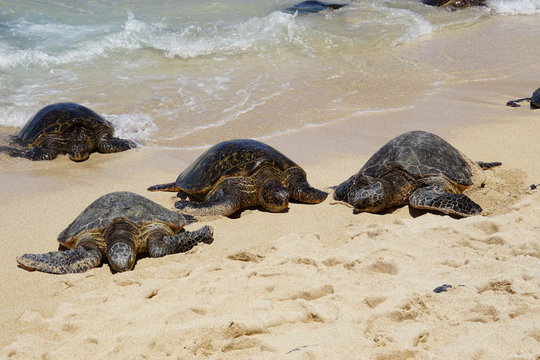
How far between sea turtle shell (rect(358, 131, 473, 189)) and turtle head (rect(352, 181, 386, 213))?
0.36 m

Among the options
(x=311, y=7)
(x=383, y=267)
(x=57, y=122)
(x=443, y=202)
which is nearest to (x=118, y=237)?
(x=383, y=267)

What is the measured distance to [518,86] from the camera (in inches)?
390

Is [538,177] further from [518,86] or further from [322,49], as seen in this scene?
[322,49]

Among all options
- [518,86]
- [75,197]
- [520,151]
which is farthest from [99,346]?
[518,86]

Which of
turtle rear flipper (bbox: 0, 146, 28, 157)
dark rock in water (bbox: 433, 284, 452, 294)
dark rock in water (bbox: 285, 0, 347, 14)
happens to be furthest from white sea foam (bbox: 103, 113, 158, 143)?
dark rock in water (bbox: 285, 0, 347, 14)

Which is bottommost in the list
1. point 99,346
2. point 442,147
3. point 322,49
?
point 99,346

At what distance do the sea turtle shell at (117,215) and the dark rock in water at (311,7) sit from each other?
14405 millimetres

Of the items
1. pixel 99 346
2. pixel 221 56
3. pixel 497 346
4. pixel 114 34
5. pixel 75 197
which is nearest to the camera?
pixel 497 346

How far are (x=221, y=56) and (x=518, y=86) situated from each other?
6.48 m

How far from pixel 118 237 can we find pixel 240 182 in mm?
1473

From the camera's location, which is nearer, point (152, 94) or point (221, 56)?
point (152, 94)

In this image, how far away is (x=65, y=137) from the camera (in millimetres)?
7953

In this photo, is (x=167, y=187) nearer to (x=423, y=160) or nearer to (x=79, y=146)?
(x=79, y=146)

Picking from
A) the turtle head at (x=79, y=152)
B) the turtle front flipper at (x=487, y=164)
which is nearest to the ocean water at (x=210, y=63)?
the turtle head at (x=79, y=152)
